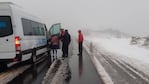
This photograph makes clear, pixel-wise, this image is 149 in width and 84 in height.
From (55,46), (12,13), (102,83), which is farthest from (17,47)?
(55,46)

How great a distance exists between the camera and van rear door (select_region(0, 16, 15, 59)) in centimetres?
1257

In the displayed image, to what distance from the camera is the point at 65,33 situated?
2034 centimetres

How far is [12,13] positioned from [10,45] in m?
1.28

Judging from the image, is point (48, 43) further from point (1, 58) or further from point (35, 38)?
point (1, 58)

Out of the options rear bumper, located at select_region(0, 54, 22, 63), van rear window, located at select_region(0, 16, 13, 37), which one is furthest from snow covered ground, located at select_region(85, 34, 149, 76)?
van rear window, located at select_region(0, 16, 13, 37)

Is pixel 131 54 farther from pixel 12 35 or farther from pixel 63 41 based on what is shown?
pixel 12 35

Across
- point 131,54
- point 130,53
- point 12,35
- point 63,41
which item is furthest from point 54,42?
point 12,35

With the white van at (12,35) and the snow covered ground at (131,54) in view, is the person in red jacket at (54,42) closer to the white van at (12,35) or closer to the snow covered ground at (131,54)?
the snow covered ground at (131,54)

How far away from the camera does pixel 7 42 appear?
12.6 meters

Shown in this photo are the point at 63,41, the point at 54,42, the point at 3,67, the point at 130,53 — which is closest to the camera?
the point at 3,67

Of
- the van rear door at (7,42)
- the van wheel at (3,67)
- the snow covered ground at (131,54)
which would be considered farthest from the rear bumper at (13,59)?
the snow covered ground at (131,54)

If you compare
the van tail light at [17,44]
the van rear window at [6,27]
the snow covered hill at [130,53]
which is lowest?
the snow covered hill at [130,53]

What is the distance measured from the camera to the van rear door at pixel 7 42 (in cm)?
1257

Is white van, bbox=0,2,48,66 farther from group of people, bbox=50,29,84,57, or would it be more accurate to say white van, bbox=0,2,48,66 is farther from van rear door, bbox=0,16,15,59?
group of people, bbox=50,29,84,57
